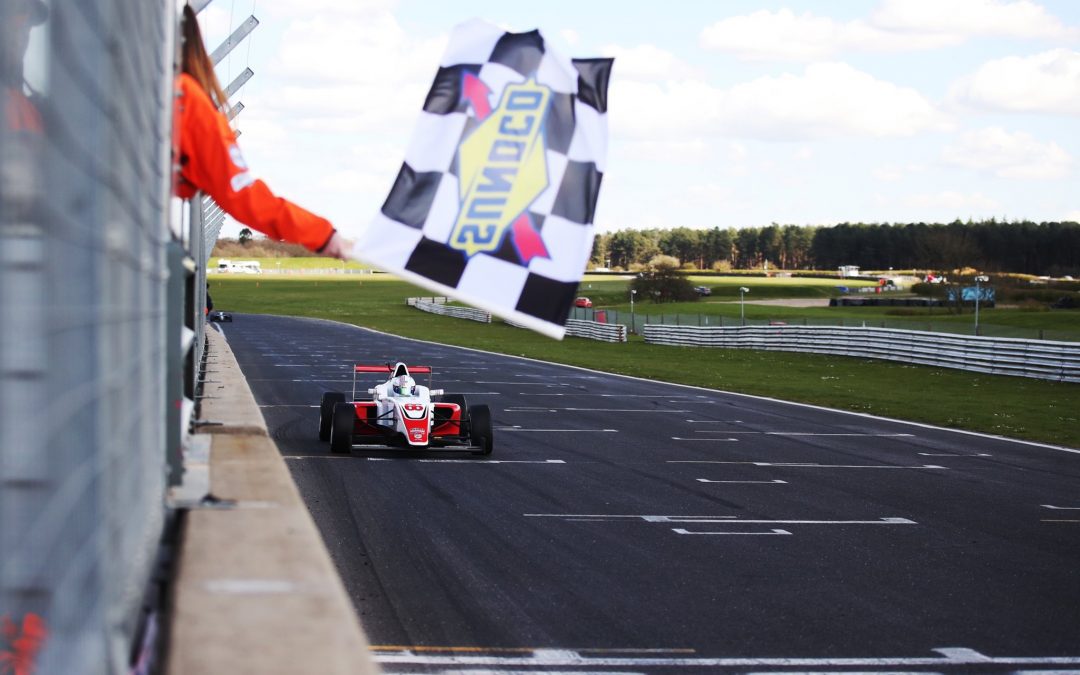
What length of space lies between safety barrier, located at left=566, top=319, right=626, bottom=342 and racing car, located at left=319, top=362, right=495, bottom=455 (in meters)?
38.0

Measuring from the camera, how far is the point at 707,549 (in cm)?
1002

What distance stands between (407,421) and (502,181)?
11.7 meters

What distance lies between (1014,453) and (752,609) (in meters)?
10.4

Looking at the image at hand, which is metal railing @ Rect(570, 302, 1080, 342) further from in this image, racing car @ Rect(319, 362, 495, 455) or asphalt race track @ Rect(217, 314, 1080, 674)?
racing car @ Rect(319, 362, 495, 455)

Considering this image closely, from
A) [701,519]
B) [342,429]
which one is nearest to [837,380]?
[342,429]

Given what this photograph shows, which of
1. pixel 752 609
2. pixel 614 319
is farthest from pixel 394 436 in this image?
pixel 614 319

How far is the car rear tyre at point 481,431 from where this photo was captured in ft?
50.6

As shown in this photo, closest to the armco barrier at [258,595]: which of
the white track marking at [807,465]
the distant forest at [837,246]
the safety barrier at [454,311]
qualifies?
the white track marking at [807,465]

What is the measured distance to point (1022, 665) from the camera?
680 cm

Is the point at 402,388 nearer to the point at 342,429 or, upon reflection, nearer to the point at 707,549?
the point at 342,429

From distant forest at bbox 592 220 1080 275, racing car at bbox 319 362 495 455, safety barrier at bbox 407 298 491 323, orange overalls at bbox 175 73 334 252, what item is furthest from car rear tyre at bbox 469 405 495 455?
distant forest at bbox 592 220 1080 275

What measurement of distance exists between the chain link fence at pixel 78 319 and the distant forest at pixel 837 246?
13638cm

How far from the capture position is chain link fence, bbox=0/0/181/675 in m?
1.68

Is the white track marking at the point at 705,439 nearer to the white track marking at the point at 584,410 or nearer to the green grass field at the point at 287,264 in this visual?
the white track marking at the point at 584,410
